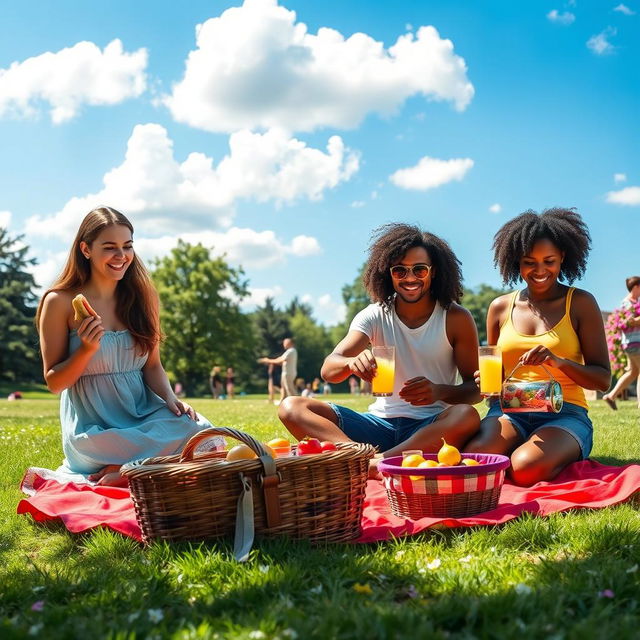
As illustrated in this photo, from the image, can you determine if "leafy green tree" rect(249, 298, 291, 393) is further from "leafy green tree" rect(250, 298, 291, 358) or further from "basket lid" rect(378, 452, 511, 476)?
"basket lid" rect(378, 452, 511, 476)

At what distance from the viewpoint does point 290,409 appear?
4938 millimetres

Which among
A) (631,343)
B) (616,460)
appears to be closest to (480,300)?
(631,343)

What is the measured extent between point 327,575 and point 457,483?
44.0 inches

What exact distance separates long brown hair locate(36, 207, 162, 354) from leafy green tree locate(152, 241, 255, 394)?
3945cm

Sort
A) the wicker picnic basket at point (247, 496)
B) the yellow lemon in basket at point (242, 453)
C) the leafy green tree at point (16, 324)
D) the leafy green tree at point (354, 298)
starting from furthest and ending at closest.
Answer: the leafy green tree at point (354, 298) → the leafy green tree at point (16, 324) → the yellow lemon in basket at point (242, 453) → the wicker picnic basket at point (247, 496)

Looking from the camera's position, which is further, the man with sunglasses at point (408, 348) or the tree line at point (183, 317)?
the tree line at point (183, 317)

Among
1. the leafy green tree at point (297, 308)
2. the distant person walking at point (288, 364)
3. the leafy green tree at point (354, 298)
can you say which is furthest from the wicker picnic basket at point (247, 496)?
the leafy green tree at point (297, 308)

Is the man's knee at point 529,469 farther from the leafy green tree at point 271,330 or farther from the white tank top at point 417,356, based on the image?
the leafy green tree at point 271,330

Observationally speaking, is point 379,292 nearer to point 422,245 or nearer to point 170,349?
point 422,245

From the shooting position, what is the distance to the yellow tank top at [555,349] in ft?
16.2

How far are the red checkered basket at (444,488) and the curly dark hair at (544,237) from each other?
1886mm

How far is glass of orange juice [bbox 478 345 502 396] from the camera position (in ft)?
14.5

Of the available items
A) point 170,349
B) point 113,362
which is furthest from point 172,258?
point 113,362

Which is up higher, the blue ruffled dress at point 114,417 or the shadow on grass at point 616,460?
the blue ruffled dress at point 114,417
